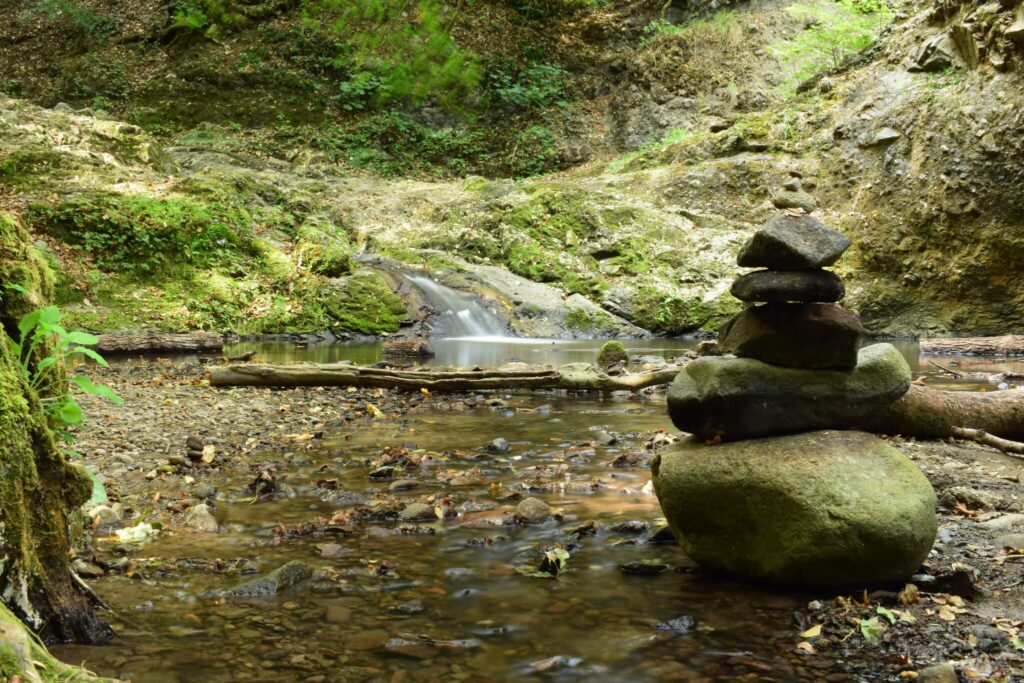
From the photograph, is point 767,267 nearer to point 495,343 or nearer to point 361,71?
point 495,343

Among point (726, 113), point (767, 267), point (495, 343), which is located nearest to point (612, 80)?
point (726, 113)

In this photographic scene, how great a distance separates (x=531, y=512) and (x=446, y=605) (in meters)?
1.38

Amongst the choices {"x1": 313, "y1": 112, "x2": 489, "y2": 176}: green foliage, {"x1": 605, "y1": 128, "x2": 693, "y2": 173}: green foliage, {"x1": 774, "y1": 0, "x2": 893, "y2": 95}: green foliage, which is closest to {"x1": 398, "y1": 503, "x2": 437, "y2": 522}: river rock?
{"x1": 605, "y1": 128, "x2": 693, "y2": 173}: green foliage

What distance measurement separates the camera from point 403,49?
33.2 metres

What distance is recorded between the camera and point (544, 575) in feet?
13.3

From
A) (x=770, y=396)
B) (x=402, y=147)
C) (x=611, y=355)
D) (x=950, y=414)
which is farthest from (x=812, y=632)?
(x=402, y=147)

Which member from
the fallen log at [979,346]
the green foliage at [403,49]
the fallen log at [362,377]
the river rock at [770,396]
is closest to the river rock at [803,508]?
the river rock at [770,396]

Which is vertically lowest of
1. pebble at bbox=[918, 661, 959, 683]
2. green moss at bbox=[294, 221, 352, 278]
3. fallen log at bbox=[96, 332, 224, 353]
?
pebble at bbox=[918, 661, 959, 683]

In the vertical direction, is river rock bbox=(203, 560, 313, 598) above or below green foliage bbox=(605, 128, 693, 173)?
below

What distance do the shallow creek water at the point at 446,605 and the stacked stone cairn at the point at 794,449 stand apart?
0.93ft

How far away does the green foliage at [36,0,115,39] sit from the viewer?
33875 millimetres

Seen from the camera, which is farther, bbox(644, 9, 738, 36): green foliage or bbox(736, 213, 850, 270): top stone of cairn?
bbox(644, 9, 738, 36): green foliage

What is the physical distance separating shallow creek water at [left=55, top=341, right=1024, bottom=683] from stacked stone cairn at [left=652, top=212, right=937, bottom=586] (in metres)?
0.28

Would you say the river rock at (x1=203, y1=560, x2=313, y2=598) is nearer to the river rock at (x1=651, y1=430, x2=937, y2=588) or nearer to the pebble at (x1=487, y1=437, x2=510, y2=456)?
the river rock at (x1=651, y1=430, x2=937, y2=588)
